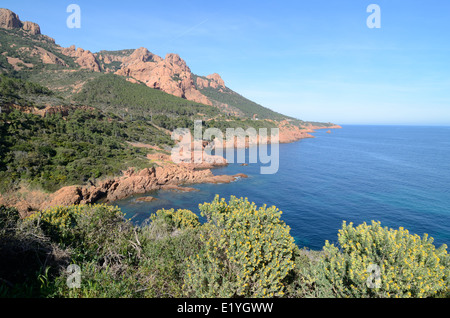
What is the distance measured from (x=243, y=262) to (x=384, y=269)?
3675 millimetres

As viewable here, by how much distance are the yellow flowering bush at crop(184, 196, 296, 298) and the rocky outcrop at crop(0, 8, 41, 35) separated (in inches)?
6951

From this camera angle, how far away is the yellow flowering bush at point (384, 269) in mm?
5383

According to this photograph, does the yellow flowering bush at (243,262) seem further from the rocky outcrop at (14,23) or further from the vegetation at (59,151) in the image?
the rocky outcrop at (14,23)

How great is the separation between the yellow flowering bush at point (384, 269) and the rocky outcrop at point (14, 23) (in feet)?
589

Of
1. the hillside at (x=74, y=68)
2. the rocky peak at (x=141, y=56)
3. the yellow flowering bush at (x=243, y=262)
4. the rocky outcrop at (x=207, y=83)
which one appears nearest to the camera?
the yellow flowering bush at (x=243, y=262)

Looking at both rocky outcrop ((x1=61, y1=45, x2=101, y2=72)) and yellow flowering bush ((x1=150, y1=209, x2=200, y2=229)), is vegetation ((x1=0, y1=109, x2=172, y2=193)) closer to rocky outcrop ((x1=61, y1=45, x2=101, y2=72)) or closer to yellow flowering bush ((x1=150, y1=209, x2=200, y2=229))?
yellow flowering bush ((x1=150, y1=209, x2=200, y2=229))

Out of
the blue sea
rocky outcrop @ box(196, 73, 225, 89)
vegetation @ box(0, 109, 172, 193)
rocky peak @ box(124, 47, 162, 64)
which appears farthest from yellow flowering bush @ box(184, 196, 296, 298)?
rocky peak @ box(124, 47, 162, 64)

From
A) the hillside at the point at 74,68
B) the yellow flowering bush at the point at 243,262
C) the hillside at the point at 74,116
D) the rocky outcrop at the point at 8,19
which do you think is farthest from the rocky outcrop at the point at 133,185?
the rocky outcrop at the point at 8,19

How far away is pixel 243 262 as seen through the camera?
624cm

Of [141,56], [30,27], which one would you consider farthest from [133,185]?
[141,56]

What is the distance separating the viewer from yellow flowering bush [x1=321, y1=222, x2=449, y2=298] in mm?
5383
